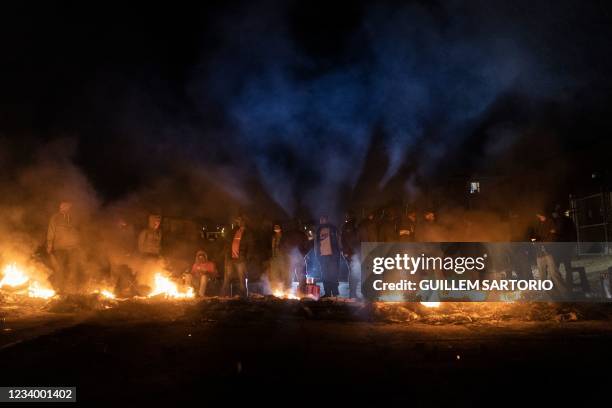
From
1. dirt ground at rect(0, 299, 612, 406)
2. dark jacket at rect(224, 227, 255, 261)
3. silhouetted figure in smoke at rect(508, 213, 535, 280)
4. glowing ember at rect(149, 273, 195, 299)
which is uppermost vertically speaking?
dark jacket at rect(224, 227, 255, 261)

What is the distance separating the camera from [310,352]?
16.3ft

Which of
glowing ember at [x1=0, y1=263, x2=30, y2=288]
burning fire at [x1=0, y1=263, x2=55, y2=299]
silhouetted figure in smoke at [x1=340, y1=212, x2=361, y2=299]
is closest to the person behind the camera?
burning fire at [x1=0, y1=263, x2=55, y2=299]

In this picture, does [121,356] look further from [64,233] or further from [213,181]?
[213,181]

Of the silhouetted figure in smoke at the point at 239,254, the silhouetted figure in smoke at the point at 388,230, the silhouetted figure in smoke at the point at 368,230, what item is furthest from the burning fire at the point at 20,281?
the silhouetted figure in smoke at the point at 388,230

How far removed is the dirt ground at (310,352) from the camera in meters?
3.63

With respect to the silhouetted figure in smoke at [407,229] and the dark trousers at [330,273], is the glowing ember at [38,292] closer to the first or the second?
the dark trousers at [330,273]

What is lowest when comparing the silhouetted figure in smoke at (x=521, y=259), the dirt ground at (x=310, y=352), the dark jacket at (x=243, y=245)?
the dirt ground at (x=310, y=352)

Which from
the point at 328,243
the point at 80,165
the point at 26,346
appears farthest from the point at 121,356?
the point at 80,165

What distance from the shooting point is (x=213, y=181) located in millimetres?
13805

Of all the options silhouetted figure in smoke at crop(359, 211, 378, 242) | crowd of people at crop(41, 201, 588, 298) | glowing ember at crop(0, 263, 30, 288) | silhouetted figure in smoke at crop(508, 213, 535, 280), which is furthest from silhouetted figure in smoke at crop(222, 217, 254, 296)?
silhouetted figure in smoke at crop(508, 213, 535, 280)

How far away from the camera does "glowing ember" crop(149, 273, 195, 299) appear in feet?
32.1

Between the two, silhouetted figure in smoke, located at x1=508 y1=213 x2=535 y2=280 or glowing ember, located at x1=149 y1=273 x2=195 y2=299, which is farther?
glowing ember, located at x1=149 y1=273 x2=195 y2=299

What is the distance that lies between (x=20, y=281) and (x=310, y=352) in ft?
23.6

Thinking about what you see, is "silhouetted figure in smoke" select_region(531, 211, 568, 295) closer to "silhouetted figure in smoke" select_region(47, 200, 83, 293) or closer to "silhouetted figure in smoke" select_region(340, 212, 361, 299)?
"silhouetted figure in smoke" select_region(340, 212, 361, 299)
